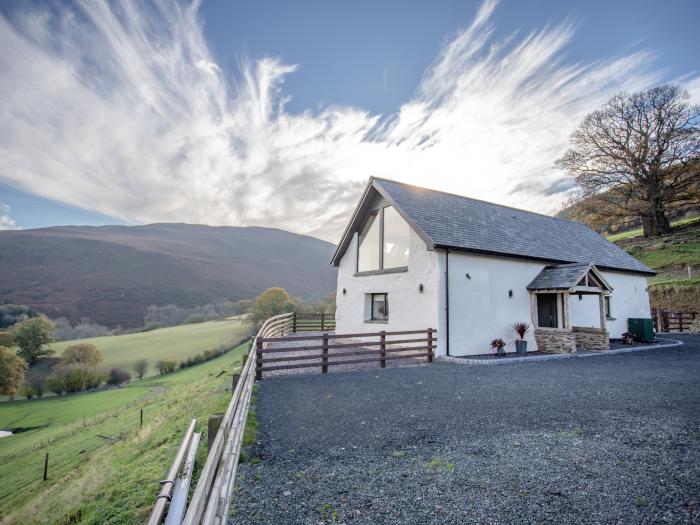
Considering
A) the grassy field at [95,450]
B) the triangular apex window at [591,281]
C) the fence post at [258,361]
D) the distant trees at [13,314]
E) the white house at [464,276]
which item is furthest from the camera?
the distant trees at [13,314]

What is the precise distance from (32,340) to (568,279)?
45.8 metres

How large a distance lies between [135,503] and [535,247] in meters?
16.2

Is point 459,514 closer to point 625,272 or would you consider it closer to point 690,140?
point 625,272

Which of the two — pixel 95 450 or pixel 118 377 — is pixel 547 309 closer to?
pixel 95 450

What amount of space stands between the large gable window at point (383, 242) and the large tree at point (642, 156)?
26.1 m

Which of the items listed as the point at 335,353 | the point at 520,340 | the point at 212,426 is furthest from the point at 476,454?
the point at 520,340

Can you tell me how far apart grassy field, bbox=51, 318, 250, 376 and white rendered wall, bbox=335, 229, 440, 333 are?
2166cm

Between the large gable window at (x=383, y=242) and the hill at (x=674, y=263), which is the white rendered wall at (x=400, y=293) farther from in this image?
the hill at (x=674, y=263)

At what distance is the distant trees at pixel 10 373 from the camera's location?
27328mm

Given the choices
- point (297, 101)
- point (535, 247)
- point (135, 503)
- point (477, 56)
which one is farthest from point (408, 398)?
point (297, 101)

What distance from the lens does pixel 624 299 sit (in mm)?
18312

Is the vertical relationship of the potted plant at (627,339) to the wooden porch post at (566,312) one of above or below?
below

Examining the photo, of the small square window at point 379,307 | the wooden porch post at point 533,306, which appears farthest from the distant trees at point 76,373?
the wooden porch post at point 533,306

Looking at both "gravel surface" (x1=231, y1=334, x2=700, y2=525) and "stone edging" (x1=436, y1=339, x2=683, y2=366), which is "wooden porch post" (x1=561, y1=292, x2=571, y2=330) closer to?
"stone edging" (x1=436, y1=339, x2=683, y2=366)
